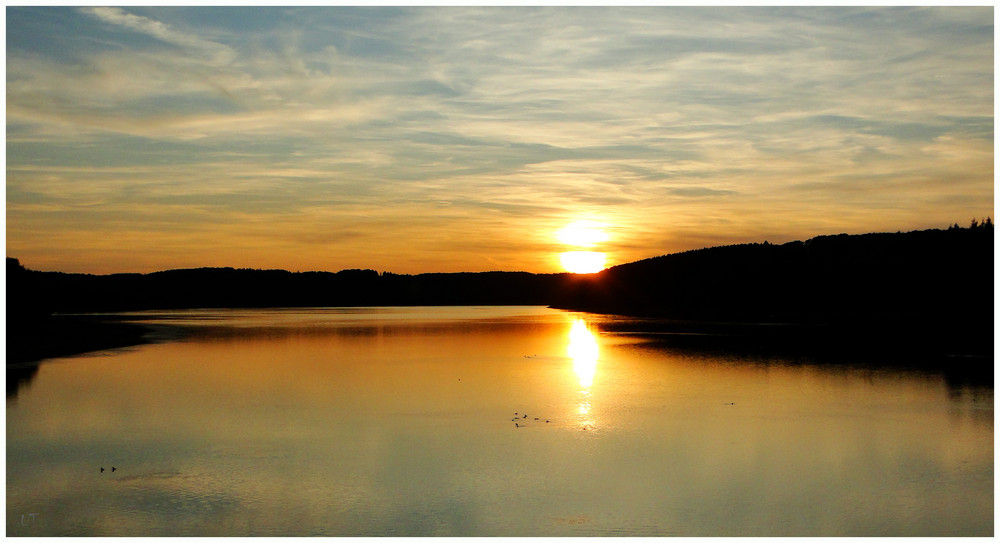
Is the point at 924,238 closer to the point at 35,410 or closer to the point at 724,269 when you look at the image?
the point at 724,269

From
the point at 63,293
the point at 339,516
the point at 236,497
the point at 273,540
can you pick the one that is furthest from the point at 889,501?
the point at 63,293

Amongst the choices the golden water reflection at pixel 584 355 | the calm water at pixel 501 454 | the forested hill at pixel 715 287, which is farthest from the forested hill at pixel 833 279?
the calm water at pixel 501 454

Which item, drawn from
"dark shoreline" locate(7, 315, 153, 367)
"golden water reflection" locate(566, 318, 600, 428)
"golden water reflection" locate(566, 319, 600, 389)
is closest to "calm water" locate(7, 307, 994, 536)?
"golden water reflection" locate(566, 318, 600, 428)

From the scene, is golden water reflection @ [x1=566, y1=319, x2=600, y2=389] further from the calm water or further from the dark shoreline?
the dark shoreline

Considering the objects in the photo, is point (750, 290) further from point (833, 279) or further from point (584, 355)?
point (584, 355)

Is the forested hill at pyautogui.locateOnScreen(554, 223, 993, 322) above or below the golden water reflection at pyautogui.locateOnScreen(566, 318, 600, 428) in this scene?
above

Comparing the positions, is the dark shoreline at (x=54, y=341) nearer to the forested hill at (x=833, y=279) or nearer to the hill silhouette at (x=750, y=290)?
the hill silhouette at (x=750, y=290)
